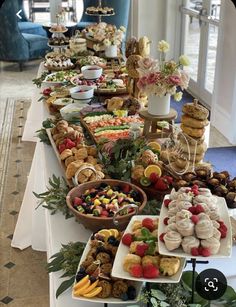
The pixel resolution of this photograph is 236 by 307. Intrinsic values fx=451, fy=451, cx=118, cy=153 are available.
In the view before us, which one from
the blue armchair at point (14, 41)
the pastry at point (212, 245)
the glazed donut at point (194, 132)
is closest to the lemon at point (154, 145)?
the glazed donut at point (194, 132)

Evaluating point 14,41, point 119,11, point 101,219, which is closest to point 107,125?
point 101,219

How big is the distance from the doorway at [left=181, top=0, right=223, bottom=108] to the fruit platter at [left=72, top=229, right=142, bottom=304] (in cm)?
403

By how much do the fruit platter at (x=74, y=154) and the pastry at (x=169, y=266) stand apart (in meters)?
0.57

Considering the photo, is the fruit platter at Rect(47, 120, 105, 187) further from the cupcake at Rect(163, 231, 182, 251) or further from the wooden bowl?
the cupcake at Rect(163, 231, 182, 251)

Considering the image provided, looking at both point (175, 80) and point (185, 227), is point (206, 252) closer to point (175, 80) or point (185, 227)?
point (185, 227)

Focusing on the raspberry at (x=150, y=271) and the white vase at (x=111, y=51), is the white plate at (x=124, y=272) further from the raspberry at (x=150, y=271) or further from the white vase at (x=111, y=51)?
the white vase at (x=111, y=51)

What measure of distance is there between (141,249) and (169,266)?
9 cm

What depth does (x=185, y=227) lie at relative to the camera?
102cm

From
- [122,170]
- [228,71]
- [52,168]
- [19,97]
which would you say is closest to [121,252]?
[122,170]

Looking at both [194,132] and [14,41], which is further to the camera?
[14,41]

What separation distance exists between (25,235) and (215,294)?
5.49 feet

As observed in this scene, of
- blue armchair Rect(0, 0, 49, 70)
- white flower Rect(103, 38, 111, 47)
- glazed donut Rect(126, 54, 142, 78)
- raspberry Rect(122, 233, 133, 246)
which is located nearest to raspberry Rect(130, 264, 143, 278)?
raspberry Rect(122, 233, 133, 246)

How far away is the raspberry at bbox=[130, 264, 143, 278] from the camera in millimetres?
1021

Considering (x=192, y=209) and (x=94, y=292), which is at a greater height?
(x=192, y=209)
